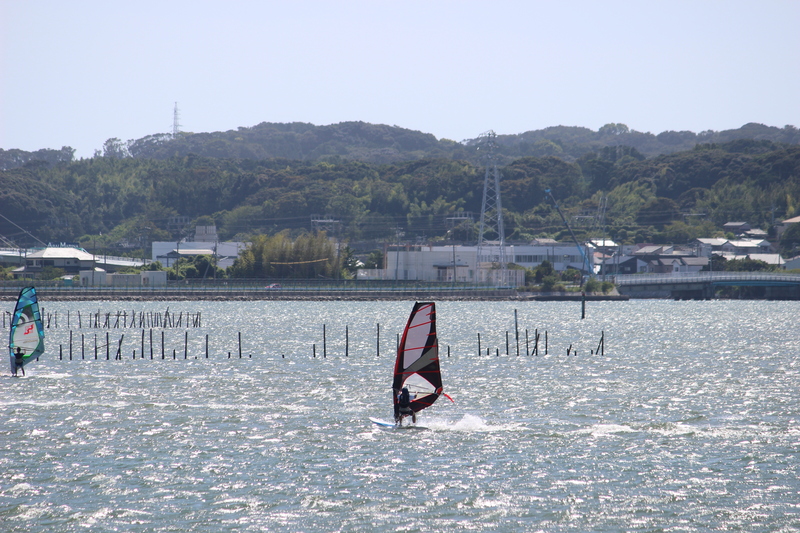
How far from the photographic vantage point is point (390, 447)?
80.2ft

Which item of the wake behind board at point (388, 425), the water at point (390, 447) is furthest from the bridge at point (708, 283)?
the wake behind board at point (388, 425)

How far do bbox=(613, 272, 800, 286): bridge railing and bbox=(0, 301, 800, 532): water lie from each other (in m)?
63.0

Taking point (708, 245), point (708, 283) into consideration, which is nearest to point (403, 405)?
point (708, 283)

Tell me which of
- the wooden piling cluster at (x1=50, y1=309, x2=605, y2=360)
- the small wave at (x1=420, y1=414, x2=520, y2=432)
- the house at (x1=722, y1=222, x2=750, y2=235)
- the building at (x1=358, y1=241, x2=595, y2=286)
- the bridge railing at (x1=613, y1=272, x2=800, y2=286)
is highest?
the house at (x1=722, y1=222, x2=750, y2=235)

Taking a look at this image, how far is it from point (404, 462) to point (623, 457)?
5765 mm

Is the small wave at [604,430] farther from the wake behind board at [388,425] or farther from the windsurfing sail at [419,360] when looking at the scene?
the wake behind board at [388,425]

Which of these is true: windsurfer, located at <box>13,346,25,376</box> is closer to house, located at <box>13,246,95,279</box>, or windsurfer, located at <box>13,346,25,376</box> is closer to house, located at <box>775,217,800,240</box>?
house, located at <box>13,246,95,279</box>

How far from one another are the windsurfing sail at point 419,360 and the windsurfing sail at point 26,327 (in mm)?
18935

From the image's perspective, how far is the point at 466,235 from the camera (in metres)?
149

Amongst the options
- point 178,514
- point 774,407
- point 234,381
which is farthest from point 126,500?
point 774,407

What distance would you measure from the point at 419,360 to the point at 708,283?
3647 inches

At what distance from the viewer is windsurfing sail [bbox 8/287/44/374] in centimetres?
3772

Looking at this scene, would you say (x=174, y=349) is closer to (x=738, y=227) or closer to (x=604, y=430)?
(x=604, y=430)

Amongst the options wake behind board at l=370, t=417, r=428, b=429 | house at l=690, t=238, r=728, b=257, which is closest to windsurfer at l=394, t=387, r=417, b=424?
wake behind board at l=370, t=417, r=428, b=429
